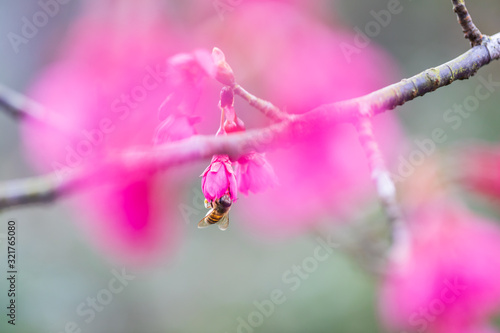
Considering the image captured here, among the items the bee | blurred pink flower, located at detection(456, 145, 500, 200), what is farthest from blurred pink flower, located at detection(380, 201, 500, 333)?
the bee

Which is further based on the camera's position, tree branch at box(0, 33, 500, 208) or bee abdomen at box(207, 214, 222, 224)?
bee abdomen at box(207, 214, 222, 224)

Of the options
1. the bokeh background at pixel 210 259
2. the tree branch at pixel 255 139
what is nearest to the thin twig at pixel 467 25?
the tree branch at pixel 255 139

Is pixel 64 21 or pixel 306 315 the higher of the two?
pixel 64 21

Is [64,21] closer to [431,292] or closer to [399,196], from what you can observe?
[399,196]

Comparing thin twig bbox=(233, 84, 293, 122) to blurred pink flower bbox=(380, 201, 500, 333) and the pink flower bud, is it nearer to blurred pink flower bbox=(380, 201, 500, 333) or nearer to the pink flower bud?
the pink flower bud

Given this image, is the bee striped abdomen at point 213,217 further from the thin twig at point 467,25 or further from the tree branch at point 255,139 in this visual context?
the thin twig at point 467,25

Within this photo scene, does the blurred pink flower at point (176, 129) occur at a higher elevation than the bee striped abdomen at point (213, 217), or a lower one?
higher

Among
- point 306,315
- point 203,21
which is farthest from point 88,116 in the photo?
point 306,315
